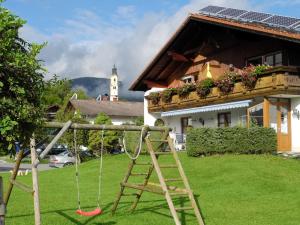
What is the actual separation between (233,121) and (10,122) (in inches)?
923

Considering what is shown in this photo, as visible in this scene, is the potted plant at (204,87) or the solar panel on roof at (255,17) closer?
the solar panel on roof at (255,17)

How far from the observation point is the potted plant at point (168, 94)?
29.9 m

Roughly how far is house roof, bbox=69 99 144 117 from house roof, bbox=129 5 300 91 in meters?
19.9

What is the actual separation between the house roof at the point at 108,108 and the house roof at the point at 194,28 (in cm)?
1989

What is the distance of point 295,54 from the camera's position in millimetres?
22797

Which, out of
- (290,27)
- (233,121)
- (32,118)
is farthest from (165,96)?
(32,118)

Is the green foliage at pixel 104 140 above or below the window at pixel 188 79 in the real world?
below

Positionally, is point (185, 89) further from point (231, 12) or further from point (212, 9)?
point (231, 12)

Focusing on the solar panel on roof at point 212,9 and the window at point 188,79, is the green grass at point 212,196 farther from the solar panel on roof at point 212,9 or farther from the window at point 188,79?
the window at point 188,79

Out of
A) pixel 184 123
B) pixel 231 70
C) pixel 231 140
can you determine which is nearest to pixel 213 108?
pixel 231 70

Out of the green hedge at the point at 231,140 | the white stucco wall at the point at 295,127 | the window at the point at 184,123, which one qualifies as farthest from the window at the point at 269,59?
the window at the point at 184,123

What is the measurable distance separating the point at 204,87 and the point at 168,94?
13.6ft

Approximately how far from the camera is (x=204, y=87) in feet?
86.7

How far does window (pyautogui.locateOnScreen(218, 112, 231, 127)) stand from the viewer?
2790cm
